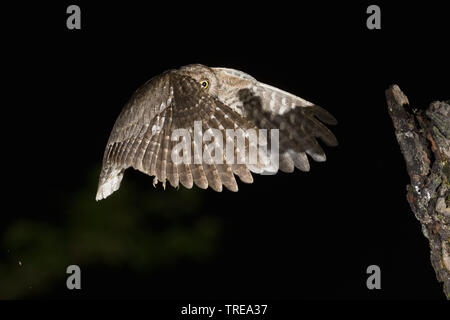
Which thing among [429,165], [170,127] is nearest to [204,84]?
[170,127]

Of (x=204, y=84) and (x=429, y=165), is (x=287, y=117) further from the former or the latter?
(x=429, y=165)

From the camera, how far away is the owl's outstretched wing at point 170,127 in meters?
1.78

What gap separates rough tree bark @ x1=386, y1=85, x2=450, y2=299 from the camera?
173 cm

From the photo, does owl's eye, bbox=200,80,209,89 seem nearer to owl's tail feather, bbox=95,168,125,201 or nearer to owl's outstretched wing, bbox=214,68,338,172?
owl's outstretched wing, bbox=214,68,338,172

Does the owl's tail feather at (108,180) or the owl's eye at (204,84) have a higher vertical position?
the owl's eye at (204,84)

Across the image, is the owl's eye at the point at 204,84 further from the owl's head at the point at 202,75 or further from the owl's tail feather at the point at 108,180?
the owl's tail feather at the point at 108,180

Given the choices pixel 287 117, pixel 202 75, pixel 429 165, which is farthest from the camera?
pixel 287 117

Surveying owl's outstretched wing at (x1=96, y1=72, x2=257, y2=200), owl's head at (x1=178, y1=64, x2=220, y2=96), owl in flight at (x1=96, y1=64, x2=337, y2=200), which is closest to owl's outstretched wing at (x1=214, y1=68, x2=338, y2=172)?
owl in flight at (x1=96, y1=64, x2=337, y2=200)

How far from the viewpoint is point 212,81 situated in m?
2.13

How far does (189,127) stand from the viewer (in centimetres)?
183

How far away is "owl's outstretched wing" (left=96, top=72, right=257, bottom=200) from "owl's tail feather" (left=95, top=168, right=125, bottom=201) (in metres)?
0.07

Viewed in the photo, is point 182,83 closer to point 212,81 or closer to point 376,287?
point 212,81

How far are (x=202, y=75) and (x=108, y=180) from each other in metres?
0.58

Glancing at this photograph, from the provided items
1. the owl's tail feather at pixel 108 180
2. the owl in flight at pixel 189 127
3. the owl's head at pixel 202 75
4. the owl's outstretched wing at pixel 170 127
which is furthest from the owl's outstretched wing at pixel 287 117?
the owl's tail feather at pixel 108 180
